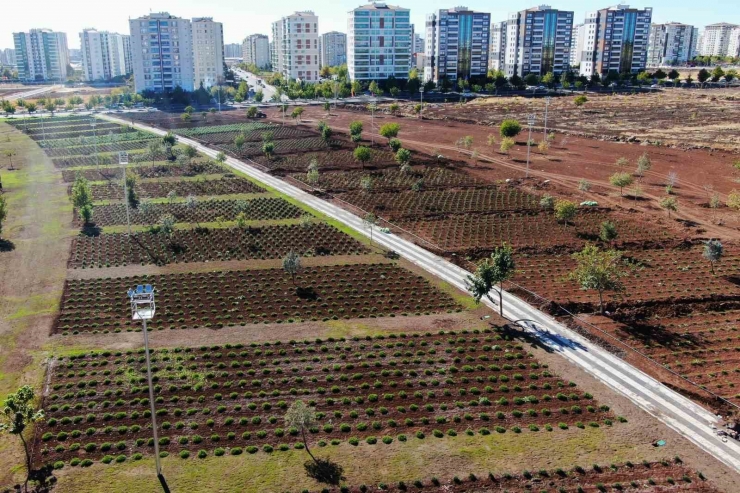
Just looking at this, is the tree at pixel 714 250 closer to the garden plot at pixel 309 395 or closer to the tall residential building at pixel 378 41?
the garden plot at pixel 309 395

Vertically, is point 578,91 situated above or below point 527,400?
above

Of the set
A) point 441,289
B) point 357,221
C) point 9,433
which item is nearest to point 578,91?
point 357,221

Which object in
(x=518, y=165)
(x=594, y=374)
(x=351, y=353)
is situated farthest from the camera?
(x=518, y=165)

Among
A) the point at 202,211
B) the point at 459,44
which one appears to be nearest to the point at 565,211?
the point at 202,211

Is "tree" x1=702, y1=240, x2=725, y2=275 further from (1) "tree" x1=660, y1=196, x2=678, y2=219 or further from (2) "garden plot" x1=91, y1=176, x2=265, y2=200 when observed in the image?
(2) "garden plot" x1=91, y1=176, x2=265, y2=200

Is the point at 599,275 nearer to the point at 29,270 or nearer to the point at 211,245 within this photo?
the point at 211,245

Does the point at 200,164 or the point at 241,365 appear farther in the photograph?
the point at 200,164

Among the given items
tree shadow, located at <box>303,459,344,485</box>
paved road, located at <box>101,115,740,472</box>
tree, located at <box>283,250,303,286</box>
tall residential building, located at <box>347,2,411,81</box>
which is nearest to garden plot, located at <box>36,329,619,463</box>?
tree shadow, located at <box>303,459,344,485</box>

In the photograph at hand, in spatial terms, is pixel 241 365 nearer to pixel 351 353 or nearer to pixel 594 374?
pixel 351 353
